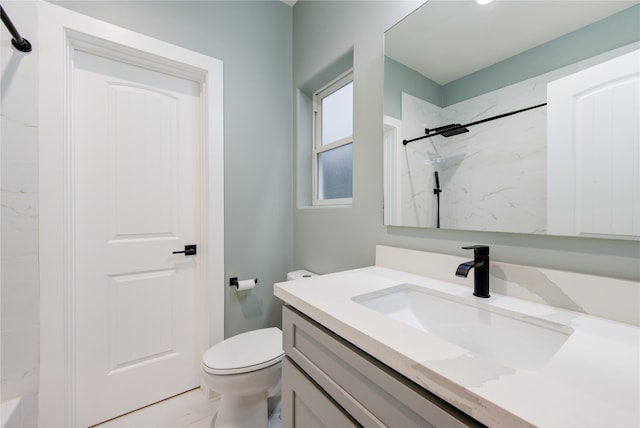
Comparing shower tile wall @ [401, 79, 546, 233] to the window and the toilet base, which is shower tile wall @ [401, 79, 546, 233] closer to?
the window

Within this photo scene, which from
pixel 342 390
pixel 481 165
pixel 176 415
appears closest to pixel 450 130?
pixel 481 165

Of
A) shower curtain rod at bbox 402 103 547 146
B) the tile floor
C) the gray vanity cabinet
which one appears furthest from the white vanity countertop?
the tile floor

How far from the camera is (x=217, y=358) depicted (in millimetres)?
1210

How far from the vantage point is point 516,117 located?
2.60 feet

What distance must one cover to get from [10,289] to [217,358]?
0.92 metres

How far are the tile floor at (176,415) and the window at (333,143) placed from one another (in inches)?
52.7

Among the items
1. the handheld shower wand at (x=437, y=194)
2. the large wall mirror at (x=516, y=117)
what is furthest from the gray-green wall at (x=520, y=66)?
the handheld shower wand at (x=437, y=194)

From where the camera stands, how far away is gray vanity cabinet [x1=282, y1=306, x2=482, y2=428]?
1.44ft

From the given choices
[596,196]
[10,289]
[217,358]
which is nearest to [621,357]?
[596,196]

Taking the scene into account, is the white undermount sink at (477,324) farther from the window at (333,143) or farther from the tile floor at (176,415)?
the tile floor at (176,415)

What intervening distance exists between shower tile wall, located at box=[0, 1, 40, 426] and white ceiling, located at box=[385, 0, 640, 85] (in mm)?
1597

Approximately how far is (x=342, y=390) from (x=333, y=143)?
1424 mm

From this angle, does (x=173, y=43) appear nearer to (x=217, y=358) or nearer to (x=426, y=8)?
(x=426, y=8)

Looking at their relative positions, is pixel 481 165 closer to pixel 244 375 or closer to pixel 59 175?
pixel 244 375
